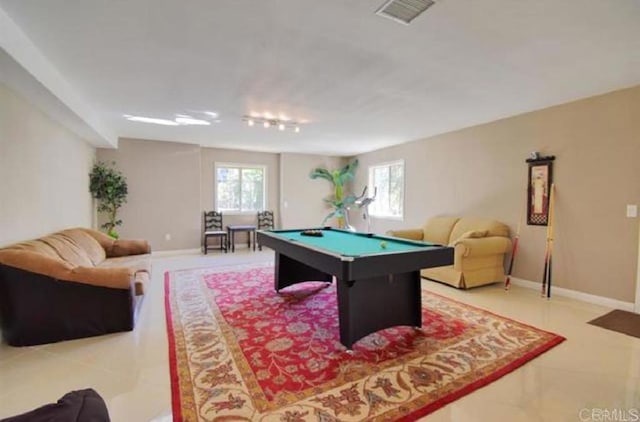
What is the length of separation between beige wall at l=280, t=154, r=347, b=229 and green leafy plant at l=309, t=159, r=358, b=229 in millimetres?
178

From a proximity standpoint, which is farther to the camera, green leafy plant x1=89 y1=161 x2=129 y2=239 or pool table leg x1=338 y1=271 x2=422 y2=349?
green leafy plant x1=89 y1=161 x2=129 y2=239

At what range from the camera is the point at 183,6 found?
2.08 metres

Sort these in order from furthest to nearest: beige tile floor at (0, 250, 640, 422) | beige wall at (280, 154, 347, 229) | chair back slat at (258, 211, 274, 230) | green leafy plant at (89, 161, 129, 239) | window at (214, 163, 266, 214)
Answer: beige wall at (280, 154, 347, 229) < chair back slat at (258, 211, 274, 230) < window at (214, 163, 266, 214) < green leafy plant at (89, 161, 129, 239) < beige tile floor at (0, 250, 640, 422)

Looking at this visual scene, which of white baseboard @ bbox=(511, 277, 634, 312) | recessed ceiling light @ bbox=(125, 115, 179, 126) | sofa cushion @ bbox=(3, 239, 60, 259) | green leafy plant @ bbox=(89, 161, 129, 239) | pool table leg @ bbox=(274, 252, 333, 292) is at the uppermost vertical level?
recessed ceiling light @ bbox=(125, 115, 179, 126)

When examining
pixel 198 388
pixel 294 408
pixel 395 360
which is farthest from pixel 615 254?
pixel 198 388

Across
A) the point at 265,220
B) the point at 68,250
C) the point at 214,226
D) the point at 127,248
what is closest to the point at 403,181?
the point at 265,220

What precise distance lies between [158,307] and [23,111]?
2588 mm

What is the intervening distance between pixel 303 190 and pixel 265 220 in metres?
1.39

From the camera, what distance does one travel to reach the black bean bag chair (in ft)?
3.67

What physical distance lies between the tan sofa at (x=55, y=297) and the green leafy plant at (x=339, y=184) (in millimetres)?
5958

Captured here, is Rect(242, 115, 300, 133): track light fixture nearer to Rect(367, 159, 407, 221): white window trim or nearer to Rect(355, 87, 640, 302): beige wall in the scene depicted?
Rect(367, 159, 407, 221): white window trim

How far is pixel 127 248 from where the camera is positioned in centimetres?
471

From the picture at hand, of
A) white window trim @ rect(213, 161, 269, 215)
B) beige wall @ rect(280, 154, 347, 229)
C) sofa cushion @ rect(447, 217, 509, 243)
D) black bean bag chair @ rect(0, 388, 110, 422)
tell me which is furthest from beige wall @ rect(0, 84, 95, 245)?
sofa cushion @ rect(447, 217, 509, 243)

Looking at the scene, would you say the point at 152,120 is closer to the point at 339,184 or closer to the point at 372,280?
the point at 372,280
